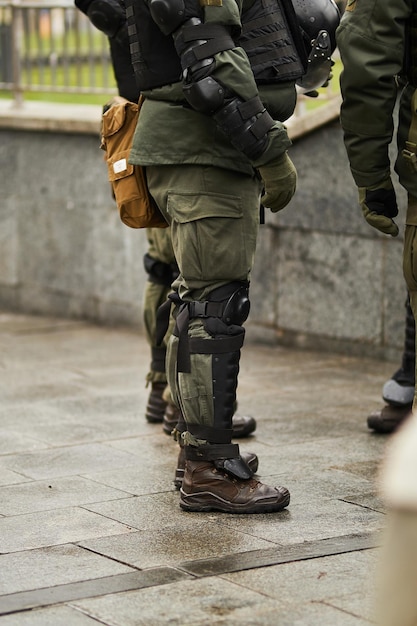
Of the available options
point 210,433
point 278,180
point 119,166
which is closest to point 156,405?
point 210,433

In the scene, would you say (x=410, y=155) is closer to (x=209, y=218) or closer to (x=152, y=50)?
(x=209, y=218)

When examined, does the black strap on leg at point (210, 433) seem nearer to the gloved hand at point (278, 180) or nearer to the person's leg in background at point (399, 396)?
the gloved hand at point (278, 180)

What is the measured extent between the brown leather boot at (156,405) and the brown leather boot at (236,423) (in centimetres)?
23

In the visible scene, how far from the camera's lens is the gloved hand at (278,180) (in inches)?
175

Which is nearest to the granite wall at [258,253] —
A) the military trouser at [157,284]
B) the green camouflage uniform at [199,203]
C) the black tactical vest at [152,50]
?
the military trouser at [157,284]

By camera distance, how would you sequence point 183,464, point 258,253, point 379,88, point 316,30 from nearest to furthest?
point 379,88, point 316,30, point 183,464, point 258,253

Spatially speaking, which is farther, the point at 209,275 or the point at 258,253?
the point at 258,253

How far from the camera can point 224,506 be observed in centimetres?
461

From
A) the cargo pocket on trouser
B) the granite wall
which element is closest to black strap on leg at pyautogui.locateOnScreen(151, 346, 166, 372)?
the cargo pocket on trouser

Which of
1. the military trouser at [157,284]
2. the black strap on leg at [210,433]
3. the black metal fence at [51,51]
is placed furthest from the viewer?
the black metal fence at [51,51]

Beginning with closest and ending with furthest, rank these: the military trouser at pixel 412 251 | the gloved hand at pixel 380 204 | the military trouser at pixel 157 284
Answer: the military trouser at pixel 412 251 → the gloved hand at pixel 380 204 → the military trouser at pixel 157 284

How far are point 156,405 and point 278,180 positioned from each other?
6.36ft

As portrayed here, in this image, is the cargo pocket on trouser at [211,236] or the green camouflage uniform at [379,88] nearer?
the green camouflage uniform at [379,88]

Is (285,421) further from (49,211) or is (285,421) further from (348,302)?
(49,211)
